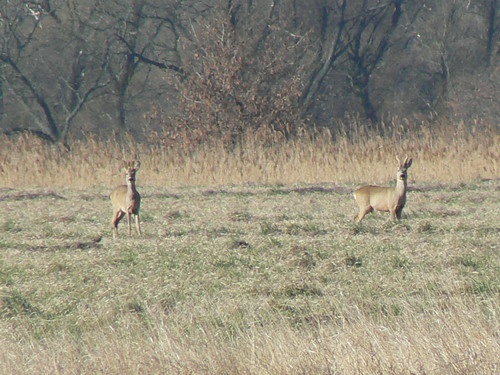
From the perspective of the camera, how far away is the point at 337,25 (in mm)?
35625

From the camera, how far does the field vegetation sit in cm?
641

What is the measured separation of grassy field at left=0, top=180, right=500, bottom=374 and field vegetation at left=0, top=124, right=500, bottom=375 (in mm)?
17

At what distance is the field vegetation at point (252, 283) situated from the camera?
6.41 m

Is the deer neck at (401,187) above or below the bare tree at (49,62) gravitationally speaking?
below

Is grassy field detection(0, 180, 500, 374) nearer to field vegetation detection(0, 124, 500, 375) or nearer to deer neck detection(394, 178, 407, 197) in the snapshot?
field vegetation detection(0, 124, 500, 375)

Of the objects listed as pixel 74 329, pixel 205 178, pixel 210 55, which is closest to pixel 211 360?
pixel 74 329

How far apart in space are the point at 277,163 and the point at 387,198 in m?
7.30

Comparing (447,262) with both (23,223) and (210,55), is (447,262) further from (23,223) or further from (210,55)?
(210,55)

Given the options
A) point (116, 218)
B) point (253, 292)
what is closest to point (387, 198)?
point (116, 218)

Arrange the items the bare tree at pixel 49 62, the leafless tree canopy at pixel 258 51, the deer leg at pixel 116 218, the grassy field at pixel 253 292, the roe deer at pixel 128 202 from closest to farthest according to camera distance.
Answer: the grassy field at pixel 253 292 < the roe deer at pixel 128 202 < the deer leg at pixel 116 218 < the leafless tree canopy at pixel 258 51 < the bare tree at pixel 49 62

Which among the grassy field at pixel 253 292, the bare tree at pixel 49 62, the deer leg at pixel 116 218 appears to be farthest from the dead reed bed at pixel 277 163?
the bare tree at pixel 49 62

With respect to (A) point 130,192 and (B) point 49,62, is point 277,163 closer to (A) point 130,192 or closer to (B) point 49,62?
(A) point 130,192

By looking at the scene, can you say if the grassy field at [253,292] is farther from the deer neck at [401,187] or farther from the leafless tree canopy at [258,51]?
the leafless tree canopy at [258,51]

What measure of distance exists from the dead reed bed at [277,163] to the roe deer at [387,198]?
19.3ft
